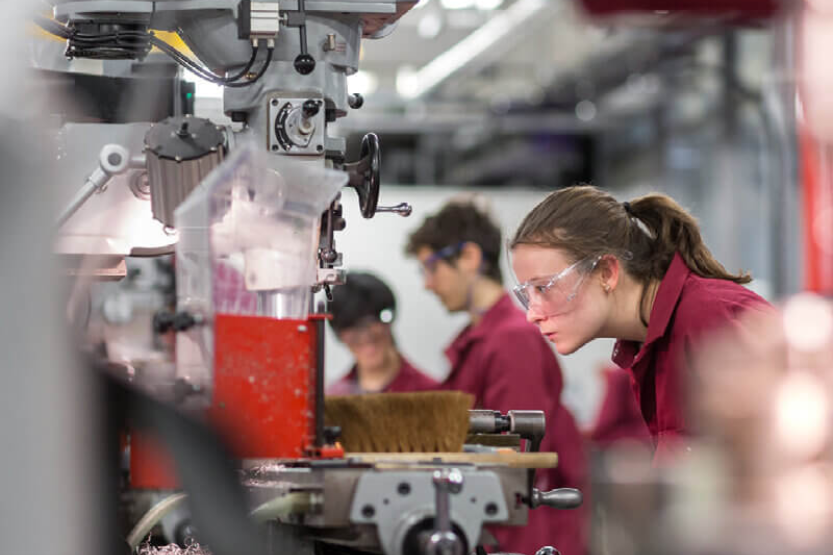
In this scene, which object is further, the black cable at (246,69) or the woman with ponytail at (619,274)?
the woman with ponytail at (619,274)

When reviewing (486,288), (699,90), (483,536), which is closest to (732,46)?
(699,90)

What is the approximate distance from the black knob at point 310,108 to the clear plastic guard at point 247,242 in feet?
0.56

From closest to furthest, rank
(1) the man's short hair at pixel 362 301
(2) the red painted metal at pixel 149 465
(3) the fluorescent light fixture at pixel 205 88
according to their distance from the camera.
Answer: (2) the red painted metal at pixel 149 465, (3) the fluorescent light fixture at pixel 205 88, (1) the man's short hair at pixel 362 301

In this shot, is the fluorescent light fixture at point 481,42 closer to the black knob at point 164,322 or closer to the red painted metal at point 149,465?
the black knob at point 164,322

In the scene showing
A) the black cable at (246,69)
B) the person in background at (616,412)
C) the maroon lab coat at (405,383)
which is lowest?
the person in background at (616,412)

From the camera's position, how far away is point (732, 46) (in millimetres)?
6414

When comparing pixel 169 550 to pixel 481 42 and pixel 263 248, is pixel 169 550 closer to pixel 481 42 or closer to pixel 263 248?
pixel 263 248

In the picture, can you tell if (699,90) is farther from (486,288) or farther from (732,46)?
(486,288)

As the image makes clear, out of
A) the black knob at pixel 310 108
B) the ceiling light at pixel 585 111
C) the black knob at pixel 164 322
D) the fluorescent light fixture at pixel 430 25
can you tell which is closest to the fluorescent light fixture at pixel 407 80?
the fluorescent light fixture at pixel 430 25

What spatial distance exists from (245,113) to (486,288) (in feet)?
5.96

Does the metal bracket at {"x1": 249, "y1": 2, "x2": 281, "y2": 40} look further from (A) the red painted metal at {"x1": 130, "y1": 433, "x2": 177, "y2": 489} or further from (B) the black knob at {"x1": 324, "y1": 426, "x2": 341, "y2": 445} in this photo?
(A) the red painted metal at {"x1": 130, "y1": 433, "x2": 177, "y2": 489}

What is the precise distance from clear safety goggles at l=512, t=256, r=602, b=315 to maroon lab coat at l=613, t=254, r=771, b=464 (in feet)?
0.49

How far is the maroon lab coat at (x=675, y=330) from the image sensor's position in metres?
2.06

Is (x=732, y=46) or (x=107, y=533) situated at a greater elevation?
(x=732, y=46)
